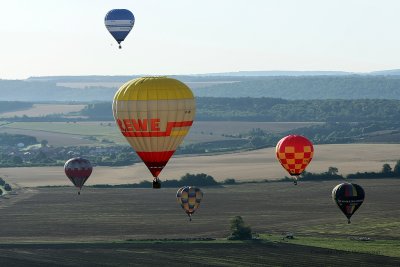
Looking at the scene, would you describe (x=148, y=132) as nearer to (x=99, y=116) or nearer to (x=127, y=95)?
(x=127, y=95)

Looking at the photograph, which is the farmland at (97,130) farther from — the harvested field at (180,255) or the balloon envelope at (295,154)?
the harvested field at (180,255)

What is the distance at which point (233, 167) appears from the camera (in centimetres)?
10125

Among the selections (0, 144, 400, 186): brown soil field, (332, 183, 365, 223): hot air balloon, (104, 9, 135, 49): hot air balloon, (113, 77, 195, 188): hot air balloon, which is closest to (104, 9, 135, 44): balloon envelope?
(104, 9, 135, 49): hot air balloon

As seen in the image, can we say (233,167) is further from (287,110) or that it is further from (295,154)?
(287,110)

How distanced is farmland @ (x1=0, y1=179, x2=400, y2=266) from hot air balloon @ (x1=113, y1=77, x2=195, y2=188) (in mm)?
10042

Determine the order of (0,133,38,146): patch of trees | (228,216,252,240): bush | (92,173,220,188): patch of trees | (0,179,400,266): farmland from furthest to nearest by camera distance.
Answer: (0,133,38,146): patch of trees, (92,173,220,188): patch of trees, (228,216,252,240): bush, (0,179,400,266): farmland

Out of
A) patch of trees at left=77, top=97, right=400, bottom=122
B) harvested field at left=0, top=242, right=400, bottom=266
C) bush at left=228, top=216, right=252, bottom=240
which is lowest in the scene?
harvested field at left=0, top=242, right=400, bottom=266

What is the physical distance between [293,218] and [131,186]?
21.5m

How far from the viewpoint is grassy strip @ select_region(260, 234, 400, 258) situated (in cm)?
5697

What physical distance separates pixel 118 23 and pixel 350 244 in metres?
16.1

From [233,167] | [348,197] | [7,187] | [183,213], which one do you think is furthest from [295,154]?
[233,167]

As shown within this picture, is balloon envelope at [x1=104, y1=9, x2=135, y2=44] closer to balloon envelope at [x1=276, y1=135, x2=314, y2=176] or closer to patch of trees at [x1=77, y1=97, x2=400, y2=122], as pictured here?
balloon envelope at [x1=276, y1=135, x2=314, y2=176]

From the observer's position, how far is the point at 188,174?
9088 centimetres

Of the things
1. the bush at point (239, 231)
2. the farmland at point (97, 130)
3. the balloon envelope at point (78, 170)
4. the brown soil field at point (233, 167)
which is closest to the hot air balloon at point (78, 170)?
the balloon envelope at point (78, 170)
